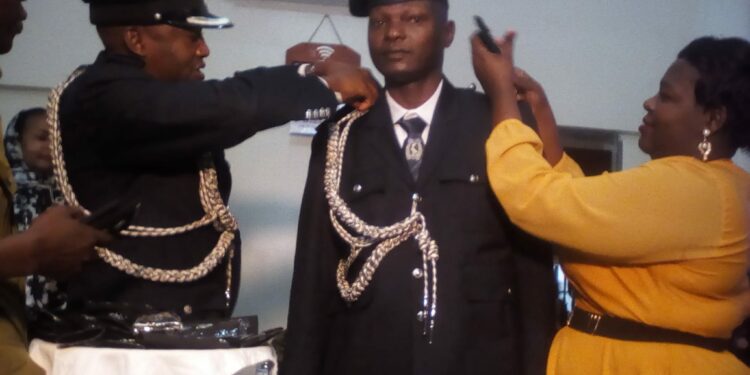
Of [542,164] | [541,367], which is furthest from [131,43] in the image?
[541,367]

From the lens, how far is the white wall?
273cm

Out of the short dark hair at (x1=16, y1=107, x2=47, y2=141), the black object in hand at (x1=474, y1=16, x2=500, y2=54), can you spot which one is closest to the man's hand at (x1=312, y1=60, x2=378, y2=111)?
the black object in hand at (x1=474, y1=16, x2=500, y2=54)

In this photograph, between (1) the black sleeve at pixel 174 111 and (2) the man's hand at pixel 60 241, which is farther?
(1) the black sleeve at pixel 174 111

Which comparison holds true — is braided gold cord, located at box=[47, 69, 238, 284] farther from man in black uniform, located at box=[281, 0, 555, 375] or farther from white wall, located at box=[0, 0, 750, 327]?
white wall, located at box=[0, 0, 750, 327]

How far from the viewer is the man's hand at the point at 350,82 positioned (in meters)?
1.57

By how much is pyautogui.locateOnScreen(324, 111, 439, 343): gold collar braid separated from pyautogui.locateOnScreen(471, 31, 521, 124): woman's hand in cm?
23

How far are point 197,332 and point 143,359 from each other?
10 cm

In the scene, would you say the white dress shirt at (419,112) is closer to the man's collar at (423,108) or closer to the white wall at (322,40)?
the man's collar at (423,108)

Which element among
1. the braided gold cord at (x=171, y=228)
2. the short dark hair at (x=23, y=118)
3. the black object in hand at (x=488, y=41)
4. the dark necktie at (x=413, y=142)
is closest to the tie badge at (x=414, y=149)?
the dark necktie at (x=413, y=142)

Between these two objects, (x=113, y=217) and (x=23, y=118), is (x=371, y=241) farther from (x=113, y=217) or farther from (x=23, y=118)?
(x=23, y=118)

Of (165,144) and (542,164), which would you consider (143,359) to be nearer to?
(165,144)

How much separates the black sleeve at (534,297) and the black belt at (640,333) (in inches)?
3.6

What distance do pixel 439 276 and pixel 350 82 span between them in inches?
15.4

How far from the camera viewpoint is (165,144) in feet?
4.71
